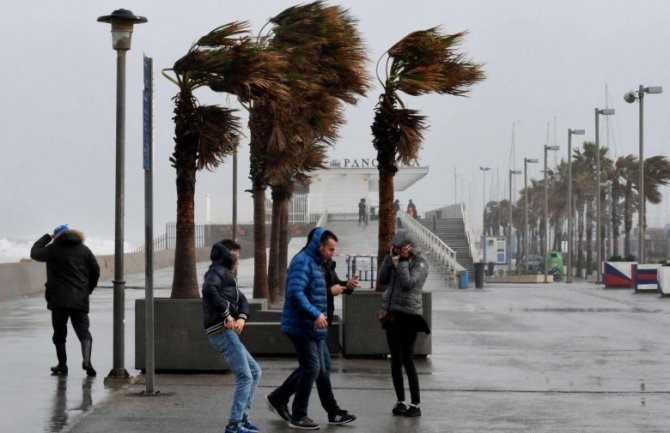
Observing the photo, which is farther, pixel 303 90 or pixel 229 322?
pixel 303 90

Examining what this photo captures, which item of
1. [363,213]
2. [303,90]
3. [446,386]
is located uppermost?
[303,90]

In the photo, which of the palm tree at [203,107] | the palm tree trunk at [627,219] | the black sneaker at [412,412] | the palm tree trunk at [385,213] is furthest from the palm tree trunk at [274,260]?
the palm tree trunk at [627,219]

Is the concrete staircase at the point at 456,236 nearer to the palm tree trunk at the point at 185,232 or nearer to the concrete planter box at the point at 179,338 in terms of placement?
the palm tree trunk at the point at 185,232

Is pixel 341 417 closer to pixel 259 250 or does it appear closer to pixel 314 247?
pixel 314 247

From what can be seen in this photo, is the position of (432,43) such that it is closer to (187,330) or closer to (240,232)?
(187,330)

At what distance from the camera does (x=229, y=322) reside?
10.4 metres

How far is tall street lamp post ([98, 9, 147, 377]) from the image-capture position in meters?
14.3

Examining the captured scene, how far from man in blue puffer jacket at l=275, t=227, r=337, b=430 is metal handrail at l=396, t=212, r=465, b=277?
34.7 metres

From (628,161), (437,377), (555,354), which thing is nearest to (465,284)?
(555,354)

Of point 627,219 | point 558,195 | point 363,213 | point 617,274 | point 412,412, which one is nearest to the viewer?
point 412,412

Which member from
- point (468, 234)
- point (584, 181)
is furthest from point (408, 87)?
point (584, 181)

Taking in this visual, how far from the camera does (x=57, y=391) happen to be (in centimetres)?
1325

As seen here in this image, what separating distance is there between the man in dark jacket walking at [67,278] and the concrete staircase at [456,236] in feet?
130

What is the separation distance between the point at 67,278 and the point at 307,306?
15.1ft
